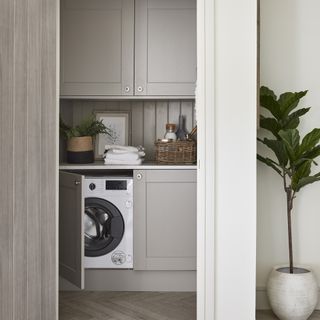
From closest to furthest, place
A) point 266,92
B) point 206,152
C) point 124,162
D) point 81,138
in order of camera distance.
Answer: point 206,152 < point 266,92 < point 124,162 < point 81,138

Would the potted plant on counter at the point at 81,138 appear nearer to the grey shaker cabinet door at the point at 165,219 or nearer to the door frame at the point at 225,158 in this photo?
the grey shaker cabinet door at the point at 165,219

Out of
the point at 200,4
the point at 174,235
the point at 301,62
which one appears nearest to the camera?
the point at 200,4

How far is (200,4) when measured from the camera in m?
3.00

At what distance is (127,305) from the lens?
3842 millimetres

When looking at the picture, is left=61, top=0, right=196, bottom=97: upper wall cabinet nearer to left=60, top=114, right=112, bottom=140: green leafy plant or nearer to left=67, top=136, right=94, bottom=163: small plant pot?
left=60, top=114, right=112, bottom=140: green leafy plant

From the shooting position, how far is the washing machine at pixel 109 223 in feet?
13.5

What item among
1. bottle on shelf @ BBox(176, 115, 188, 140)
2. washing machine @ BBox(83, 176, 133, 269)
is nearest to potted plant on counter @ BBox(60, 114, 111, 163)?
washing machine @ BBox(83, 176, 133, 269)

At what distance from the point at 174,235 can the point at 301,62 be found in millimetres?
1486

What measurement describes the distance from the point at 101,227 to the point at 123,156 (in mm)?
535

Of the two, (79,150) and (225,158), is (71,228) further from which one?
(225,158)

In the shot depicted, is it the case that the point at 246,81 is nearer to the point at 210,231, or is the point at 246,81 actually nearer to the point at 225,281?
the point at 210,231

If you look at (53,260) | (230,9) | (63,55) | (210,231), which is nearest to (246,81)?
(230,9)

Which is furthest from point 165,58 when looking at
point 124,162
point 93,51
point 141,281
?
point 141,281

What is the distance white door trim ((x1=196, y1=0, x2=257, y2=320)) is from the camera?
3.02m
